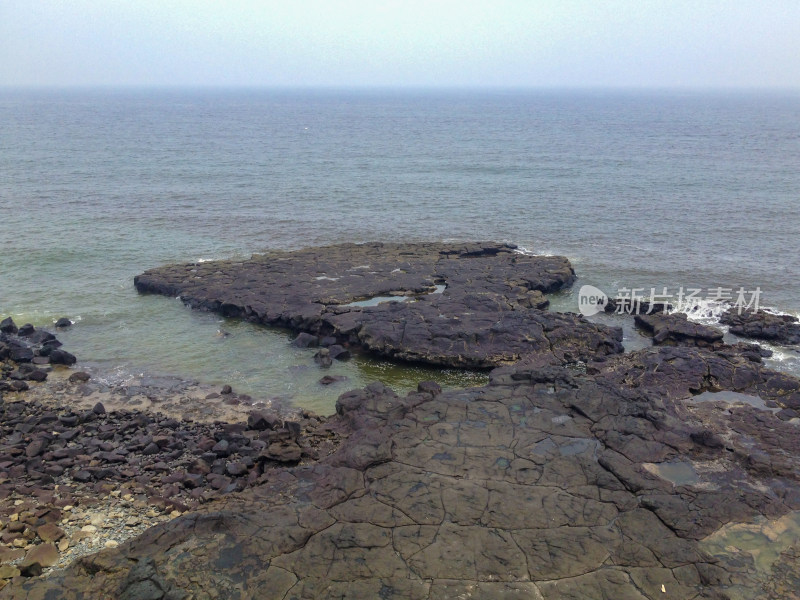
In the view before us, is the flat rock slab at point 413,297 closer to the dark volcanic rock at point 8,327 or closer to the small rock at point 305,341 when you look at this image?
the small rock at point 305,341

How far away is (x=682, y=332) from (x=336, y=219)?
34.6m

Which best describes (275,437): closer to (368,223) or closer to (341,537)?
(341,537)

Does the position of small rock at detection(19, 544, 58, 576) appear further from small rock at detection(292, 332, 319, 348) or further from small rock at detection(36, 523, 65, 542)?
small rock at detection(292, 332, 319, 348)

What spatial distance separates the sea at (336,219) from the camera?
→ 107ft

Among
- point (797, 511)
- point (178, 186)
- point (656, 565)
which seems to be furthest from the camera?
point (178, 186)

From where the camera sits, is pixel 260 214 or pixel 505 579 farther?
pixel 260 214

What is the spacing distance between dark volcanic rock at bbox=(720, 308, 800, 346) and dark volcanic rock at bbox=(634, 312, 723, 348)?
2141 millimetres

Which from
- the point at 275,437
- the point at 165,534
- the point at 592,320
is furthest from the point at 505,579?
the point at 592,320

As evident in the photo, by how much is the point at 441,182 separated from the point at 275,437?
186 feet

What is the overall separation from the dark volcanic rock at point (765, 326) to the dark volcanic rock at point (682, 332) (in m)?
2.14

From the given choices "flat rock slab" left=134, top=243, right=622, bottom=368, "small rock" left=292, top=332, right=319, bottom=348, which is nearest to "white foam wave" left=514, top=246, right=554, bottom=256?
"flat rock slab" left=134, top=243, right=622, bottom=368

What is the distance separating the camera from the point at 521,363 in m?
28.6

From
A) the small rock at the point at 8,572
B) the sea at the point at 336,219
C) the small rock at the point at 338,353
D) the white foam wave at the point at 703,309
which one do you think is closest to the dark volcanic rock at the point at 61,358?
the sea at the point at 336,219

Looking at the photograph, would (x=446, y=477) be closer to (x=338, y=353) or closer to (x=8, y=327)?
(x=338, y=353)
